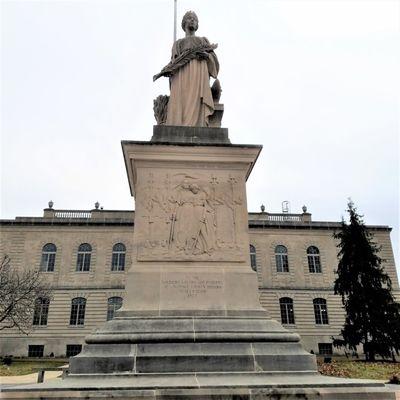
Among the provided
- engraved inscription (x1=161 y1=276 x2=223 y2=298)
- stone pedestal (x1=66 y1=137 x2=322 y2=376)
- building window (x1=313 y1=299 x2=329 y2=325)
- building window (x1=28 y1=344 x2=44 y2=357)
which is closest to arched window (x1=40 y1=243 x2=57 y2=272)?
building window (x1=28 y1=344 x2=44 y2=357)

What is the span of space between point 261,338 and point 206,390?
5.94ft

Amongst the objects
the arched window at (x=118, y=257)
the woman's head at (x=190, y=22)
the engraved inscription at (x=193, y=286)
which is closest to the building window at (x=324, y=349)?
the arched window at (x=118, y=257)

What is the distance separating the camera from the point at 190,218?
764 cm

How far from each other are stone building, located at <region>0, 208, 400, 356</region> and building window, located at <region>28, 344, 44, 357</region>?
1335 mm

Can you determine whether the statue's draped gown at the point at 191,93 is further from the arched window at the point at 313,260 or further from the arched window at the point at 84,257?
the arched window at the point at 313,260

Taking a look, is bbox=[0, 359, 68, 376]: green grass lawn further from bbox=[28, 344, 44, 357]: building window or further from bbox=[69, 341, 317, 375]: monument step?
bbox=[69, 341, 317, 375]: monument step

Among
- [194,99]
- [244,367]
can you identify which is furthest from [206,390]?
[194,99]

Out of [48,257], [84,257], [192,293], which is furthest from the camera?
[84,257]

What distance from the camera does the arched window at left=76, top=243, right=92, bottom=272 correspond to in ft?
151

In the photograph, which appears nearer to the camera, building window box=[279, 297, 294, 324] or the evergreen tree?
the evergreen tree

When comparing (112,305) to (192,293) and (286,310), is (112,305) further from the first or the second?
(192,293)

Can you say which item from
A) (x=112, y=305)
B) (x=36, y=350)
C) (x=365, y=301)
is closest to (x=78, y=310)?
(x=112, y=305)

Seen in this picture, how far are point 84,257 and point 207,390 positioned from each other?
4408 centimetres

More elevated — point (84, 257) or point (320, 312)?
point (84, 257)
